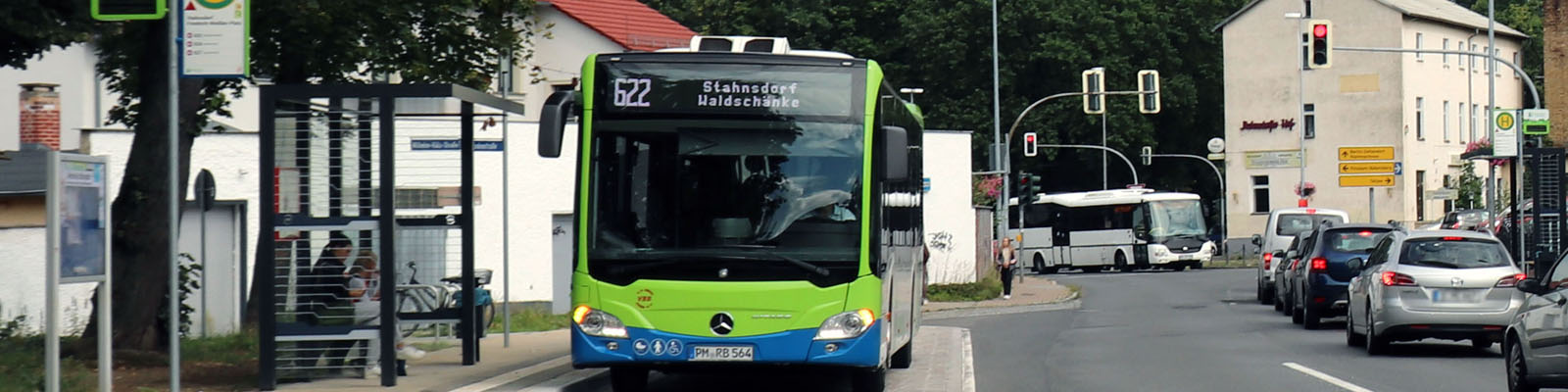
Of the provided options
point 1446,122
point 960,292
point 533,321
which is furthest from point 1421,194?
point 533,321

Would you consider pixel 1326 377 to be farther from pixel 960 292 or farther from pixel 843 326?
pixel 960 292

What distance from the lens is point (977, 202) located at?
4375 cm

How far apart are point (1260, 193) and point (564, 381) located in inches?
2514

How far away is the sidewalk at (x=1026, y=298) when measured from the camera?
35.5m

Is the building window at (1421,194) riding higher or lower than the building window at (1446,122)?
lower

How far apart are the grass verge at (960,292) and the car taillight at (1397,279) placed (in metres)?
17.5

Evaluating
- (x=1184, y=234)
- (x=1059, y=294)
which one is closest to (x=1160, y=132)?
(x=1184, y=234)

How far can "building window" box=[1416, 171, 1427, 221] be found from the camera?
7231 centimetres

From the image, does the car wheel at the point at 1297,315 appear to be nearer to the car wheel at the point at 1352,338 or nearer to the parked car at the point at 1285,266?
the parked car at the point at 1285,266

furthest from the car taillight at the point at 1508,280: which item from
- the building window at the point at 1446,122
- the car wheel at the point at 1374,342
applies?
the building window at the point at 1446,122

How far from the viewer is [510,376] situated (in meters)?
15.8

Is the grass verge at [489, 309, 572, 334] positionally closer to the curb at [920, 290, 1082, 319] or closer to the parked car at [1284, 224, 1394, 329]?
the curb at [920, 290, 1082, 319]

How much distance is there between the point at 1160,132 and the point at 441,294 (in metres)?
62.6

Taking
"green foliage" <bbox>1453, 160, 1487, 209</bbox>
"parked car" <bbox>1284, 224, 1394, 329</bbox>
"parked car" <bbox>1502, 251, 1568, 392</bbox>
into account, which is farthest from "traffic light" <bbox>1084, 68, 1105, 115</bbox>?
"parked car" <bbox>1502, 251, 1568, 392</bbox>
